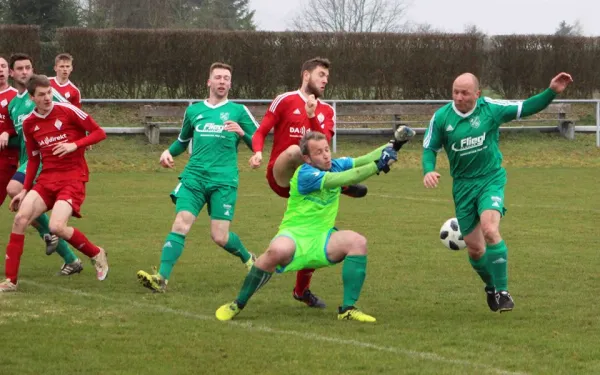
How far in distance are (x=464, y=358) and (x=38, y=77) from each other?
4.88 meters

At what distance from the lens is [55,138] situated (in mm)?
9602

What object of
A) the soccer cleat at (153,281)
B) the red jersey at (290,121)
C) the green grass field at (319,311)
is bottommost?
the green grass field at (319,311)

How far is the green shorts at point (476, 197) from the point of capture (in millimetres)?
8227

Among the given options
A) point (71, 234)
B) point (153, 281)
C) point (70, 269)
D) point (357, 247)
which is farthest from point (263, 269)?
point (70, 269)

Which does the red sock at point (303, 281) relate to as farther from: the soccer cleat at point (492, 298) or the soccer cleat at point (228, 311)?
→ the soccer cleat at point (492, 298)

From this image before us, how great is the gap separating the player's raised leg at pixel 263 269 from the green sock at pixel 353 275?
41cm

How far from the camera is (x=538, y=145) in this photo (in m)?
27.2

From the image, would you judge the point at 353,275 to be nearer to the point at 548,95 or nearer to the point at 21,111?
the point at 548,95

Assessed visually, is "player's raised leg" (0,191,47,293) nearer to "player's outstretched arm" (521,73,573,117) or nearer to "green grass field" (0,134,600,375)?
"green grass field" (0,134,600,375)

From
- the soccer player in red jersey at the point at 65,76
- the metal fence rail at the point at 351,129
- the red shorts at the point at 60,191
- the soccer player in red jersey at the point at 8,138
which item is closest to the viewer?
the red shorts at the point at 60,191

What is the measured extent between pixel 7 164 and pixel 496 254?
6.02m

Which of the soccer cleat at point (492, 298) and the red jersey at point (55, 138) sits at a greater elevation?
the red jersey at point (55, 138)

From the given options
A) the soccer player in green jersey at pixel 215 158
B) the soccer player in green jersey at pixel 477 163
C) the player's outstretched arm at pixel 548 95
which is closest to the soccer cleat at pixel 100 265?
the soccer player in green jersey at pixel 215 158

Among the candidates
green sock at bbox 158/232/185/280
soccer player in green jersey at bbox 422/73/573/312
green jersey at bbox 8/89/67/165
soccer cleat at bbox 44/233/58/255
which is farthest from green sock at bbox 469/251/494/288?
green jersey at bbox 8/89/67/165
